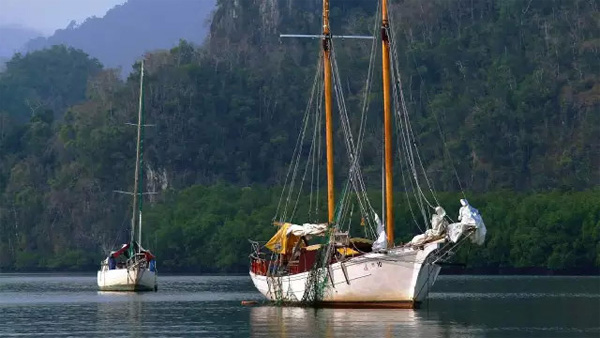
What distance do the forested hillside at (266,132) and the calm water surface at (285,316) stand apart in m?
54.0

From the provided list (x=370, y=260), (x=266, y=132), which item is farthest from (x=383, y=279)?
(x=266, y=132)

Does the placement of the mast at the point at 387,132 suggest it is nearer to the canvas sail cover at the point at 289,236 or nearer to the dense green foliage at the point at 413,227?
the canvas sail cover at the point at 289,236

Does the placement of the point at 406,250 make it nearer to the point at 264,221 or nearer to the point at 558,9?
the point at 264,221

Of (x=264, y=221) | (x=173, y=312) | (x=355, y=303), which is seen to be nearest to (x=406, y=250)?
(x=355, y=303)

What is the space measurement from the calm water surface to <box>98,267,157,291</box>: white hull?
1.25 meters

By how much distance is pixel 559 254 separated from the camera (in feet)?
433

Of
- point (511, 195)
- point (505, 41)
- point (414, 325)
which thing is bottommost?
point (414, 325)

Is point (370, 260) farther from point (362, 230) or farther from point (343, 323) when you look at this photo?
point (362, 230)

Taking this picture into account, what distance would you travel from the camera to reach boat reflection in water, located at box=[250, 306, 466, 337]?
56625 mm

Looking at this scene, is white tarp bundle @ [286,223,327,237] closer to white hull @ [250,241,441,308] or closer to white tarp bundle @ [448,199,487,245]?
white hull @ [250,241,441,308]

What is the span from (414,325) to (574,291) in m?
36.1

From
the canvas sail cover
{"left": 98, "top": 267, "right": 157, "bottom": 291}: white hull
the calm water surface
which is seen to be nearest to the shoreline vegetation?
the calm water surface

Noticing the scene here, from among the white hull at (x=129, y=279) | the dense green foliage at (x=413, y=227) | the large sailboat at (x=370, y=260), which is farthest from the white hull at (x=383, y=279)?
the dense green foliage at (x=413, y=227)

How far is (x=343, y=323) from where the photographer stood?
6097 centimetres
